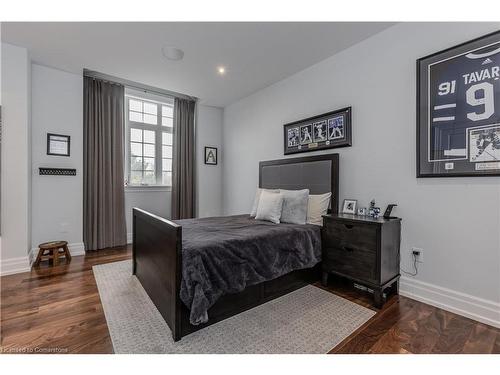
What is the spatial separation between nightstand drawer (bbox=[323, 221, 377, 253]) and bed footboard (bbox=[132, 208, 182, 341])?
5.07 ft

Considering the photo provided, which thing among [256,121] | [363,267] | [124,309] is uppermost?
[256,121]

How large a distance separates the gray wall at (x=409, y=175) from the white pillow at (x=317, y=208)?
22cm

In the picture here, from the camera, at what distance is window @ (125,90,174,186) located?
4.20 m

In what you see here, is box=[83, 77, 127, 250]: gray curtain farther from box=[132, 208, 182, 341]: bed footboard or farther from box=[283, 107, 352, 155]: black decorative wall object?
box=[283, 107, 352, 155]: black decorative wall object

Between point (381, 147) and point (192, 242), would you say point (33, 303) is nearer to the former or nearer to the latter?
point (192, 242)

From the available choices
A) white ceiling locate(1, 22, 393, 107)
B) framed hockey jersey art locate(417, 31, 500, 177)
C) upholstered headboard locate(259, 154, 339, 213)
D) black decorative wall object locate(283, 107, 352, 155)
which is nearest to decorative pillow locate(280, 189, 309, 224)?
upholstered headboard locate(259, 154, 339, 213)

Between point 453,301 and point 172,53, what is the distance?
3.77m

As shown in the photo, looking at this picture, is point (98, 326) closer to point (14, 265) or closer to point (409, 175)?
point (14, 265)

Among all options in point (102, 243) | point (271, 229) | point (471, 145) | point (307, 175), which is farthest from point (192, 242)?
point (102, 243)

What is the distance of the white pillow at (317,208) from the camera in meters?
2.75

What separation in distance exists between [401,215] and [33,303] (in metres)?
3.44

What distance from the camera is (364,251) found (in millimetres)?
2135

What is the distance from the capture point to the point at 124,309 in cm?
198
